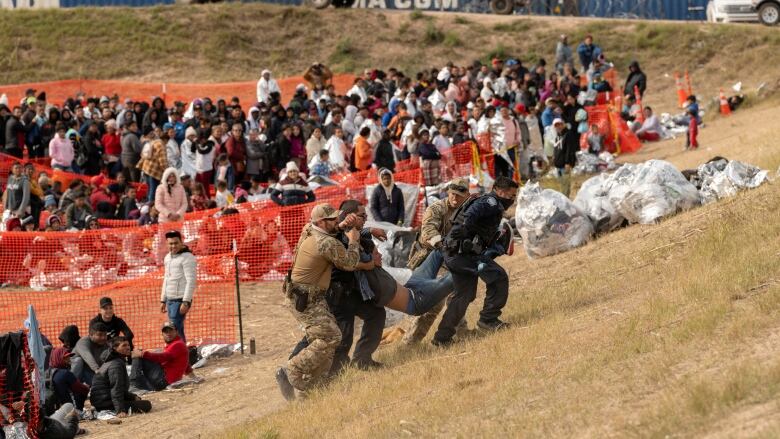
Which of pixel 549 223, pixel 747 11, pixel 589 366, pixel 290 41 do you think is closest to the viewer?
pixel 589 366

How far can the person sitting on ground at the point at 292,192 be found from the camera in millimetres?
19469

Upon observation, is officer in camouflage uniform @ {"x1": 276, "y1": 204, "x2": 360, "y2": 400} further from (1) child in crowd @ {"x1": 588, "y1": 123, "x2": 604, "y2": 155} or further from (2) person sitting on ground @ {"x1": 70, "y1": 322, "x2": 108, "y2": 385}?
(1) child in crowd @ {"x1": 588, "y1": 123, "x2": 604, "y2": 155}

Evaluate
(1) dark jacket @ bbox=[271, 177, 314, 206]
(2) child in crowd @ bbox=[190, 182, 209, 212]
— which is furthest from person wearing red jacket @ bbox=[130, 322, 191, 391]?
(2) child in crowd @ bbox=[190, 182, 209, 212]

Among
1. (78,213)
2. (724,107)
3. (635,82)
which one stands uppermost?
(635,82)

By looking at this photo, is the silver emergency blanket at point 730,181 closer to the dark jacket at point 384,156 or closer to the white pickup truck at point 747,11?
the dark jacket at point 384,156

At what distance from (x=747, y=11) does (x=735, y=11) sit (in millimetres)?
342

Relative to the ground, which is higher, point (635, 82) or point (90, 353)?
point (635, 82)

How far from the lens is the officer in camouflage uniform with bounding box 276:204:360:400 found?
11.8 m

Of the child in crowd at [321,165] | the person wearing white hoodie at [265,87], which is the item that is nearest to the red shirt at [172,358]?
the child in crowd at [321,165]

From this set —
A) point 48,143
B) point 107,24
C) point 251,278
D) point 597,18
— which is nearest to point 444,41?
point 597,18

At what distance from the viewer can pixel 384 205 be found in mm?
19156

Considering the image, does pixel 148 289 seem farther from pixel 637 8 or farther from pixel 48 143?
pixel 637 8

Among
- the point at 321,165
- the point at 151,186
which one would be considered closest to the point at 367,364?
the point at 321,165

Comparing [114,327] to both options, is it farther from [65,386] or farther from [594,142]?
[594,142]
